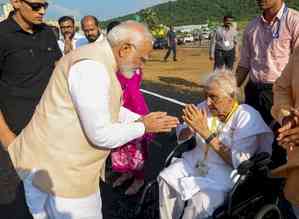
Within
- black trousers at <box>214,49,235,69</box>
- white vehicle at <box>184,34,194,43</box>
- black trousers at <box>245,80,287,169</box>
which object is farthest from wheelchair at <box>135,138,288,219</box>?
white vehicle at <box>184,34,194,43</box>

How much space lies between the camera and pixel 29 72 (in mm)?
3449

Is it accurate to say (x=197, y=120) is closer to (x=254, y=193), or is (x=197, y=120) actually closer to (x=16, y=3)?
(x=254, y=193)

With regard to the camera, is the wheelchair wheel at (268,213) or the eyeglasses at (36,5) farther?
the wheelchair wheel at (268,213)

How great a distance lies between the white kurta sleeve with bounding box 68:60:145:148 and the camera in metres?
2.33

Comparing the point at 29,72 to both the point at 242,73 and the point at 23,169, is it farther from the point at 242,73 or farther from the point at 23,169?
the point at 242,73

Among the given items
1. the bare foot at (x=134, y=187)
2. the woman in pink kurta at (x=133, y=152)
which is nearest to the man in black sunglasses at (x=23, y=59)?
the woman in pink kurta at (x=133, y=152)

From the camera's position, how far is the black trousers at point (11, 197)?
15.2 feet

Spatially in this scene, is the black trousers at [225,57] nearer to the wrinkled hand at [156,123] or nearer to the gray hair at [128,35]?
the wrinkled hand at [156,123]

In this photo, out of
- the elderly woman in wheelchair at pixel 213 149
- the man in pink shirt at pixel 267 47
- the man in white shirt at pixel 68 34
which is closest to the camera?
the elderly woman in wheelchair at pixel 213 149

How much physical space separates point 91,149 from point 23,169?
0.40m

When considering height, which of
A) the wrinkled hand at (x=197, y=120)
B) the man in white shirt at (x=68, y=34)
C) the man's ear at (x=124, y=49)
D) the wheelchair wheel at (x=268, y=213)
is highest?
the man's ear at (x=124, y=49)

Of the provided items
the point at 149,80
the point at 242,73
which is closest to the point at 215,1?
the point at 149,80

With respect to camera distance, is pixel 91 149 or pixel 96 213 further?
pixel 96 213

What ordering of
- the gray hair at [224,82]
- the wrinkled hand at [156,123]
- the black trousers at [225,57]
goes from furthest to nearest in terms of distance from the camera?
1. the black trousers at [225,57]
2. the gray hair at [224,82]
3. the wrinkled hand at [156,123]
